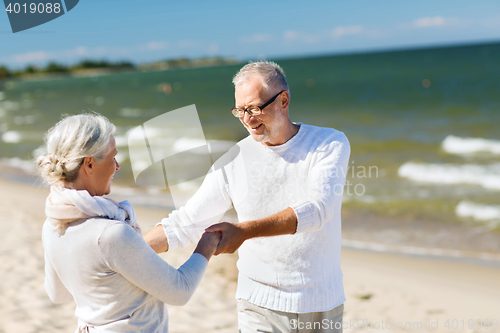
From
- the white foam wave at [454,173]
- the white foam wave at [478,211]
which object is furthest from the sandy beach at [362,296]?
the white foam wave at [454,173]

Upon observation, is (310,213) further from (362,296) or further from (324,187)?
(362,296)

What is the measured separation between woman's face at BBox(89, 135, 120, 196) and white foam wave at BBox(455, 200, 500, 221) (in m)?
7.01

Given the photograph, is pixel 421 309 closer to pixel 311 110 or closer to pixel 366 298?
pixel 366 298

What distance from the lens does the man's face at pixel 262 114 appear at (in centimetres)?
204

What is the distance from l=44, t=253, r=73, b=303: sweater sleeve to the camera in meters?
1.66

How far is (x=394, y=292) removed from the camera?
16.3ft

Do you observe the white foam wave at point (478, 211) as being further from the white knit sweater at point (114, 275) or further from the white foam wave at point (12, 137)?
the white foam wave at point (12, 137)

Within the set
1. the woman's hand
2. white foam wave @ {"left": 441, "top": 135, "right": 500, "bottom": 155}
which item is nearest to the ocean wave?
the woman's hand

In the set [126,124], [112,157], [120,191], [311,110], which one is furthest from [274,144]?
[311,110]

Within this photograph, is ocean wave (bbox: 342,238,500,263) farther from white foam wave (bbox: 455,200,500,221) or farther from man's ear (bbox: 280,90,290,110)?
man's ear (bbox: 280,90,290,110)

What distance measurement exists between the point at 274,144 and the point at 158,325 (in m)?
0.95

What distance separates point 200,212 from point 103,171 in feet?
2.25

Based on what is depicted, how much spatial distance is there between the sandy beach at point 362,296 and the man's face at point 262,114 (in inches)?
92.7

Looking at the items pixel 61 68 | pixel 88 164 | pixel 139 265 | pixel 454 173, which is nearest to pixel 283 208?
pixel 139 265
